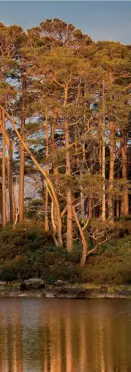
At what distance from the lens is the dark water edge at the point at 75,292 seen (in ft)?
84.6

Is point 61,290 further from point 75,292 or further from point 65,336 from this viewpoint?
point 65,336

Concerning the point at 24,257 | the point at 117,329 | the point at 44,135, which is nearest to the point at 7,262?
the point at 24,257

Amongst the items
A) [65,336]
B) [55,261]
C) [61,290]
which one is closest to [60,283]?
A: [61,290]

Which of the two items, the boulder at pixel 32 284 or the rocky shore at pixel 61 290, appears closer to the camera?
the rocky shore at pixel 61 290

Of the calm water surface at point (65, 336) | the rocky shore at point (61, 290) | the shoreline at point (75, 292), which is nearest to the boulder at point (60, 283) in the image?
the rocky shore at point (61, 290)

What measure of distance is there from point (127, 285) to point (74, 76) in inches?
423

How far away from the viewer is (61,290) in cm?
2653

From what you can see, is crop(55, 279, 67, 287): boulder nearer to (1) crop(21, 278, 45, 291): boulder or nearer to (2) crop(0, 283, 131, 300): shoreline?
(2) crop(0, 283, 131, 300): shoreline

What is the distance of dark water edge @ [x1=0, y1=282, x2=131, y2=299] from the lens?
2580 centimetres

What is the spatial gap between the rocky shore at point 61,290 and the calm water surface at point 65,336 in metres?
1.35

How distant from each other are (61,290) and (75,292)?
62cm

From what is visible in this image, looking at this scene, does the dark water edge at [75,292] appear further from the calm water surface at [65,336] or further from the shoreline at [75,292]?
the calm water surface at [65,336]

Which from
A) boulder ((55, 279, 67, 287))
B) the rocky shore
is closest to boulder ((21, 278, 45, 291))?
the rocky shore

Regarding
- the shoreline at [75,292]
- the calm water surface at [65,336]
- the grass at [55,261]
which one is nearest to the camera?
the calm water surface at [65,336]
